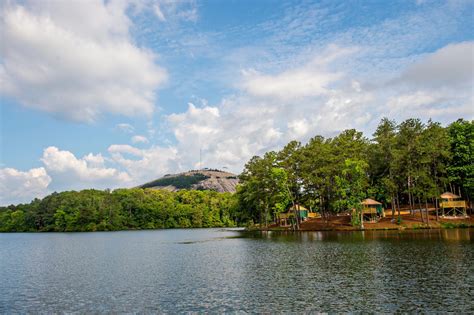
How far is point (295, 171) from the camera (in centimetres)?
9544

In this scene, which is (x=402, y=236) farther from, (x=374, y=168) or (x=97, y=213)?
(x=97, y=213)

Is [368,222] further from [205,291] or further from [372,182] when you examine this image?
[205,291]

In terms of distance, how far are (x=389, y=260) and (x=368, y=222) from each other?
180 feet

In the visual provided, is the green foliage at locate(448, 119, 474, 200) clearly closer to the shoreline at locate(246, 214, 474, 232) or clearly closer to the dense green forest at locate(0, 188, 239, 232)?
the shoreline at locate(246, 214, 474, 232)

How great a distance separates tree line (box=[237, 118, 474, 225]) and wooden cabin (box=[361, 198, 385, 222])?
119 inches

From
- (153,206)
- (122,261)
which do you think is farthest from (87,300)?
(153,206)

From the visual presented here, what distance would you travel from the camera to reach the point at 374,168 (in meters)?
94.2

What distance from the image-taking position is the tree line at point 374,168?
3194 inches

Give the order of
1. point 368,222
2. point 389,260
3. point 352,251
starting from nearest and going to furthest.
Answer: point 389,260 < point 352,251 < point 368,222

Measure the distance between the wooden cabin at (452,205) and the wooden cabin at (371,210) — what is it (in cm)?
1366

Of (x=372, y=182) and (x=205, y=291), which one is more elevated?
(x=372, y=182)

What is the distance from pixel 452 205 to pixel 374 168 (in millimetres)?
18956

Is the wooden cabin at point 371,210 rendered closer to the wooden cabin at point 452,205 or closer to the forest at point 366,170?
the forest at point 366,170

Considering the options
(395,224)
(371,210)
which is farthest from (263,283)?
(371,210)
